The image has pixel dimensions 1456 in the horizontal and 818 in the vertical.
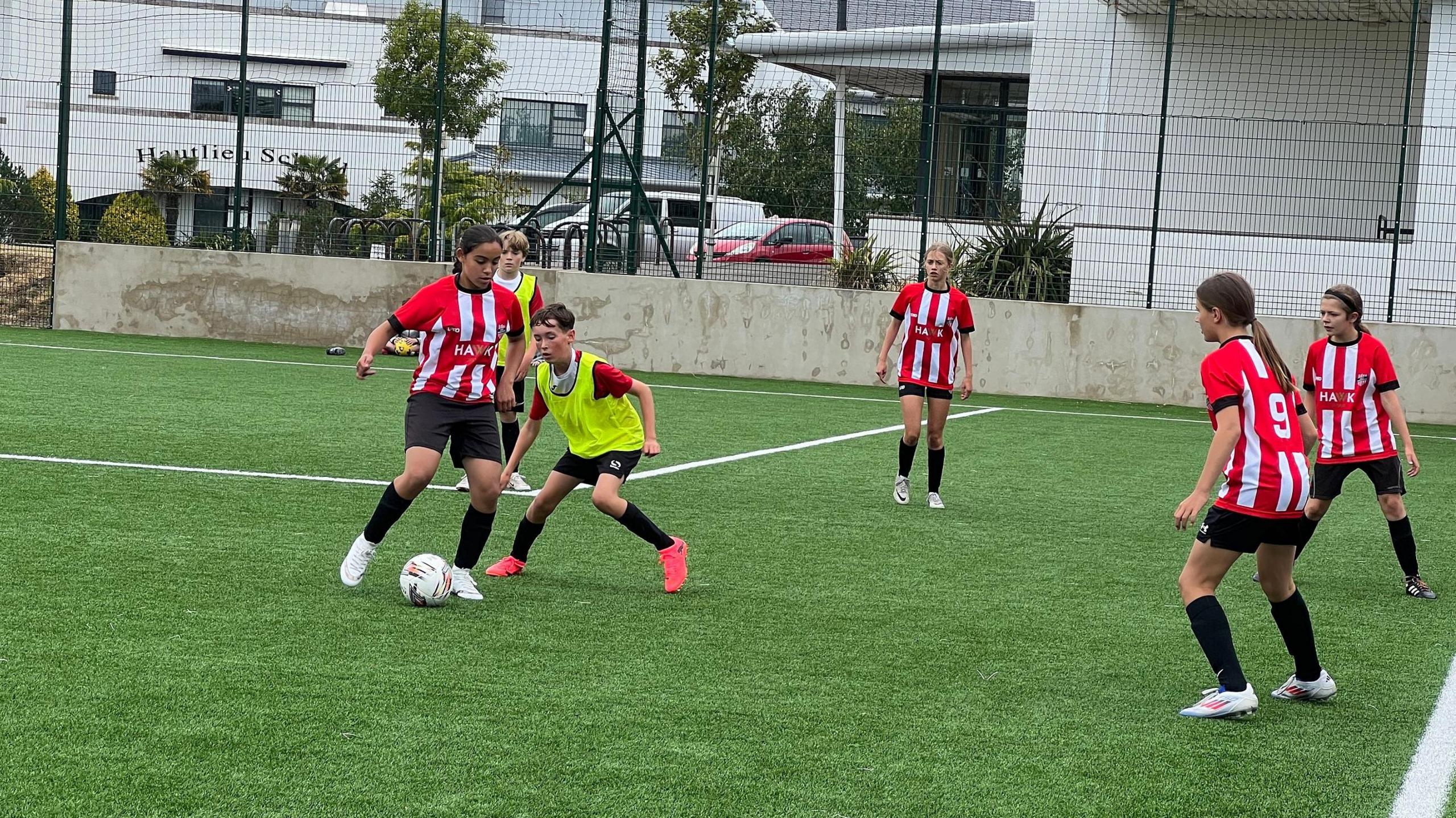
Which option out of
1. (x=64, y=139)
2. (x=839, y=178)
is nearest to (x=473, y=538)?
(x=839, y=178)

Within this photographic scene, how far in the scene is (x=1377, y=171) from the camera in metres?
17.7

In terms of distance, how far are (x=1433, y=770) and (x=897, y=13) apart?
57.6 ft

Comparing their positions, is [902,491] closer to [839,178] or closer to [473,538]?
[473,538]

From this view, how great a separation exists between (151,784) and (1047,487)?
7660 mm

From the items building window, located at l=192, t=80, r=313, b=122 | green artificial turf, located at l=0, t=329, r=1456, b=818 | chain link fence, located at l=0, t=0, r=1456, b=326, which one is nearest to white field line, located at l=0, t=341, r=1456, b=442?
chain link fence, located at l=0, t=0, r=1456, b=326

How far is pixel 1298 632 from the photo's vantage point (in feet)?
16.7

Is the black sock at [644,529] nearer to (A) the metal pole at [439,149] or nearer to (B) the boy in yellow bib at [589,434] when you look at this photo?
(B) the boy in yellow bib at [589,434]

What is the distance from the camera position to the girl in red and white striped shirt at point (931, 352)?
389 inches

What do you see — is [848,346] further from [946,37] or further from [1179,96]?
[1179,96]

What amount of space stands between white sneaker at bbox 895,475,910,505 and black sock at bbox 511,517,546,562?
3306 mm

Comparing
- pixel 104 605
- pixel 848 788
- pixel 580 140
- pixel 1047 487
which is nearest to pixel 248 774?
pixel 848 788

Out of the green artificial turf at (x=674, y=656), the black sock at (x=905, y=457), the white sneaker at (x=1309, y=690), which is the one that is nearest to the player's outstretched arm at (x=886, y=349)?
the black sock at (x=905, y=457)

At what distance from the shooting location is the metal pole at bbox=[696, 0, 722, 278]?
17.8m

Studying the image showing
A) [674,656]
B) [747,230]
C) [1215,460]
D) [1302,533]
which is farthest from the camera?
[747,230]
